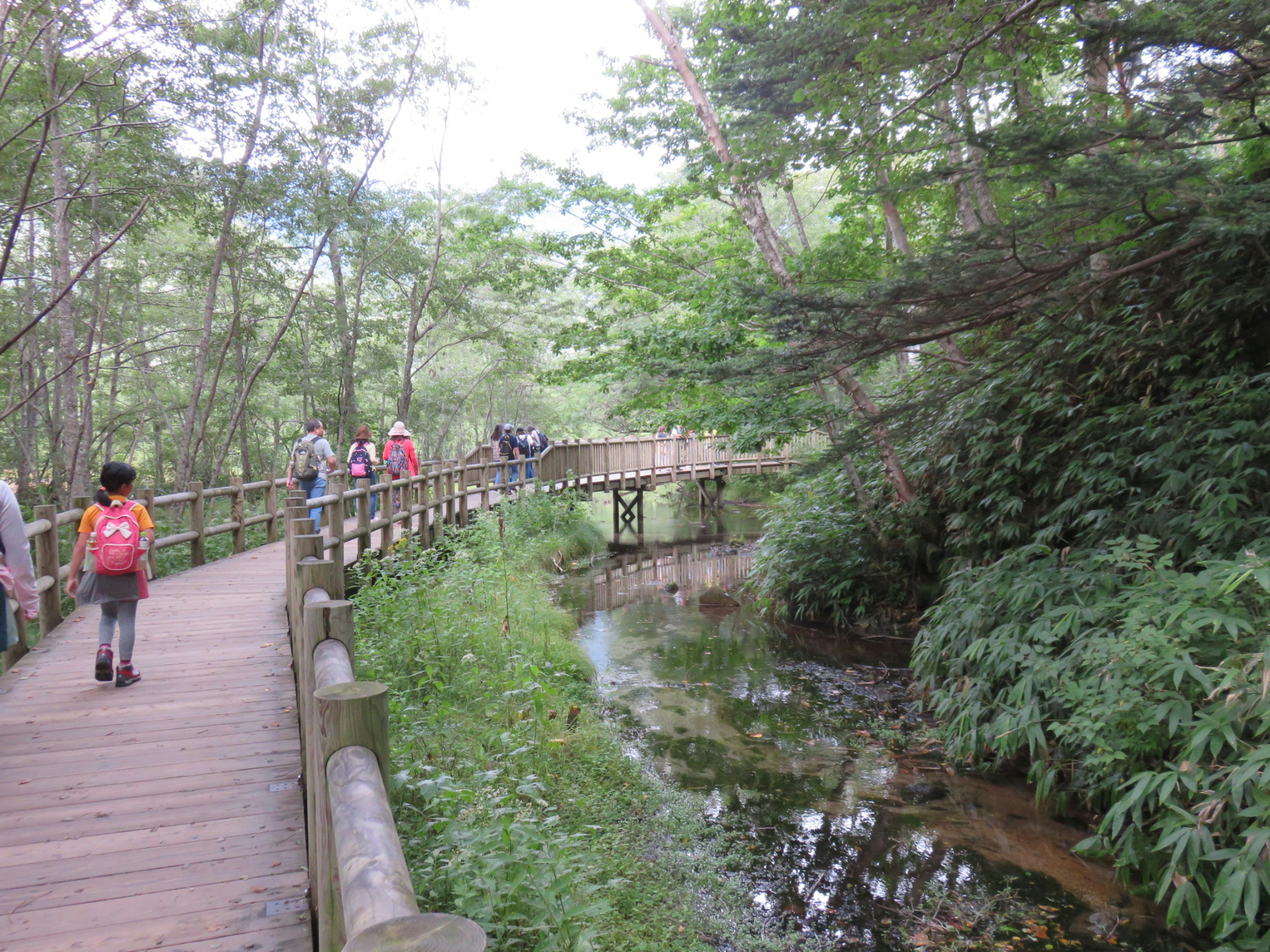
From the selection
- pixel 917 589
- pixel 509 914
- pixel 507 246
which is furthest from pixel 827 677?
pixel 507 246

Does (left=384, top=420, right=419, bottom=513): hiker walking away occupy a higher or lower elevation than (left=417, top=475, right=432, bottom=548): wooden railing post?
higher

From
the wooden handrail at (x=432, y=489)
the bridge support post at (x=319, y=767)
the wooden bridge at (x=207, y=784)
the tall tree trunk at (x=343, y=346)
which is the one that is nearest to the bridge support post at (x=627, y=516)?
the wooden handrail at (x=432, y=489)

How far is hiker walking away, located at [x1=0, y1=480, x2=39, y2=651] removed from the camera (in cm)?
360

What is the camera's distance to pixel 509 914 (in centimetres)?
309

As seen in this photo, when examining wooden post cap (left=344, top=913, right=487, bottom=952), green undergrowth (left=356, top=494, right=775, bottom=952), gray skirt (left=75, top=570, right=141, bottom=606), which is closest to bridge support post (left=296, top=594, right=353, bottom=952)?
green undergrowth (left=356, top=494, right=775, bottom=952)

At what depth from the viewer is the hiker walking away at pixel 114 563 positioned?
4.58m

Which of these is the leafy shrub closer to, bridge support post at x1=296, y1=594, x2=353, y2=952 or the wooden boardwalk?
bridge support post at x1=296, y1=594, x2=353, y2=952

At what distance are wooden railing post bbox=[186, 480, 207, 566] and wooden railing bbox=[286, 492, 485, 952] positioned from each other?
6.65 metres

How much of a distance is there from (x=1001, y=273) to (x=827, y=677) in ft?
15.2

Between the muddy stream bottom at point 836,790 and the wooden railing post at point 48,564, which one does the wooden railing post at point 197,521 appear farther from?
the muddy stream bottom at point 836,790

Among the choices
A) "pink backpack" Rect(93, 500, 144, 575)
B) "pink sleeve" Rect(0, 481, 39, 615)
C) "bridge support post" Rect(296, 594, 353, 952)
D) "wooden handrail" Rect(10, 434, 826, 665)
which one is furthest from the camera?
"wooden handrail" Rect(10, 434, 826, 665)

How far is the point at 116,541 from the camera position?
15.0 feet

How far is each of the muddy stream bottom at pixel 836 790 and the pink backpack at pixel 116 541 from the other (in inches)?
160

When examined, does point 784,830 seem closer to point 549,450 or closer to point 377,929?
point 377,929
